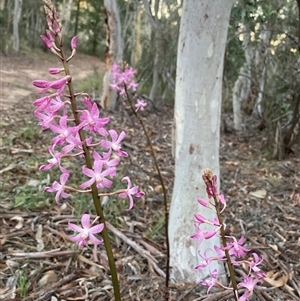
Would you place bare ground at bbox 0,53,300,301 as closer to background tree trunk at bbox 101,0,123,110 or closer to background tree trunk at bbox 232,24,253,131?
background tree trunk at bbox 232,24,253,131

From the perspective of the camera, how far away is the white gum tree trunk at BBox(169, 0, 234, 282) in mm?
2555

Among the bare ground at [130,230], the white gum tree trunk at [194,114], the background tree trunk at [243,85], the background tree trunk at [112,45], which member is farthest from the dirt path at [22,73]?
the white gum tree trunk at [194,114]

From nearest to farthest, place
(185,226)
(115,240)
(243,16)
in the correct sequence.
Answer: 1. (185,226)
2. (115,240)
3. (243,16)

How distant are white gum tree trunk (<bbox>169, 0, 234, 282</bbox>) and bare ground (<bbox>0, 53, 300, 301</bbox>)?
9.2 inches

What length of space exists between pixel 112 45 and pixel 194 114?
6.14 metres

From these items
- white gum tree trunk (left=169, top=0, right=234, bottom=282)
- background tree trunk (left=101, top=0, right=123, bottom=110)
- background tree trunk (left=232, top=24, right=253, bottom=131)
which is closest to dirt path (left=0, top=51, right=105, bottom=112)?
background tree trunk (left=101, top=0, right=123, bottom=110)

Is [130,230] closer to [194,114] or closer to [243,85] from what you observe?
[194,114]

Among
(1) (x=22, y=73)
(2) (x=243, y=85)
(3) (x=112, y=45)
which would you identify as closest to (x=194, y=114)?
(3) (x=112, y=45)

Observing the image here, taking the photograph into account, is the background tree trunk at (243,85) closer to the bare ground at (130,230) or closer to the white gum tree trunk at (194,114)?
the bare ground at (130,230)

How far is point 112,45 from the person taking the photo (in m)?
8.47

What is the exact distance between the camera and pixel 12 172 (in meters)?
4.38

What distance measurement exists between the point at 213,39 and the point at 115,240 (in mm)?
1583

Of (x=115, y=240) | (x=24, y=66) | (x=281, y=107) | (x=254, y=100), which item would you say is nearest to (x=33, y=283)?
(x=115, y=240)

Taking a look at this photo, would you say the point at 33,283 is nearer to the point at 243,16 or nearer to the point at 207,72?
the point at 207,72
